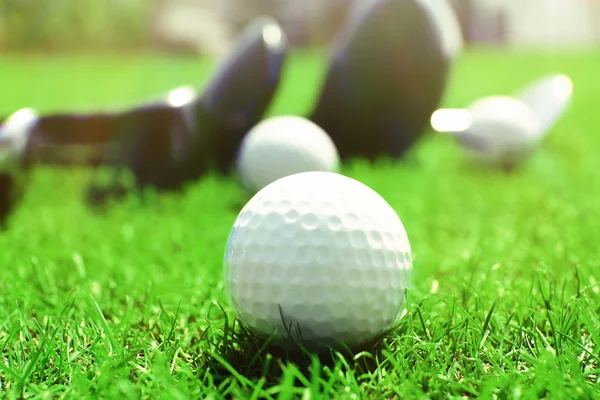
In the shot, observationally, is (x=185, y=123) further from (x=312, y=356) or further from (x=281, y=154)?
(x=312, y=356)

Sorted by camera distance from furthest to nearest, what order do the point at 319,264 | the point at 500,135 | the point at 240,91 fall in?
1. the point at 500,135
2. the point at 240,91
3. the point at 319,264

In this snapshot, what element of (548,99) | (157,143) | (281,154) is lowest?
(157,143)

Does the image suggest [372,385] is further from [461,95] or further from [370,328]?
[461,95]

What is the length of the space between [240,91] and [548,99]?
238cm

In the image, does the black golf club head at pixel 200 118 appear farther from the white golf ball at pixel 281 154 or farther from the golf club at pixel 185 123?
the white golf ball at pixel 281 154

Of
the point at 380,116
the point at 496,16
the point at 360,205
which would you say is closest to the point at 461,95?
the point at 380,116

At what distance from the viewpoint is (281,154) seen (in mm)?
3211

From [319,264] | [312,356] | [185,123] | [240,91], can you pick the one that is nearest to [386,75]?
[240,91]

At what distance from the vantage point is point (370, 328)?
1.48 m

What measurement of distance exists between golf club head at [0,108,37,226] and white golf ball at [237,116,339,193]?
1.14 metres

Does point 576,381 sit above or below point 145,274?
above

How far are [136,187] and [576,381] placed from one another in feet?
9.41

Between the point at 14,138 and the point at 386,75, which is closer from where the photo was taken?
the point at 14,138

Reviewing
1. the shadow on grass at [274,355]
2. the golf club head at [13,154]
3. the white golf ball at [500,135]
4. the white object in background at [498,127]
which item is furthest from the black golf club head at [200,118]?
the shadow on grass at [274,355]
